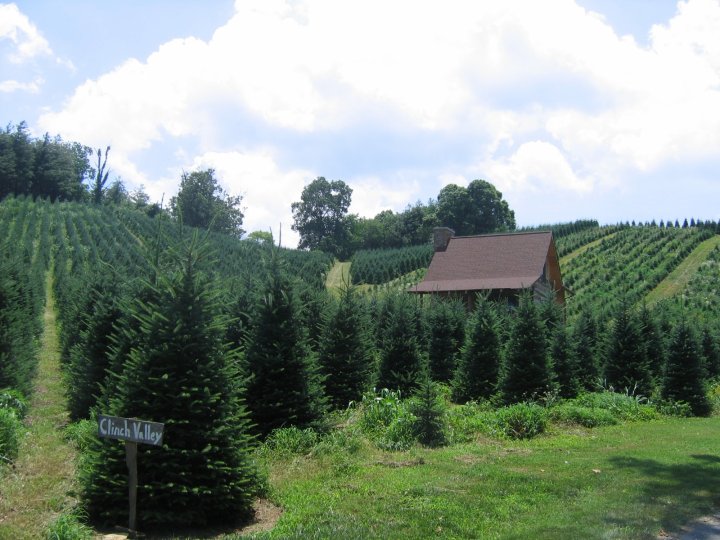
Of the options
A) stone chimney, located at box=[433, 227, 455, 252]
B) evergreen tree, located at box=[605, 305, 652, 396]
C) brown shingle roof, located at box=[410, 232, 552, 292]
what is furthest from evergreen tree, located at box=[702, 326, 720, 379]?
stone chimney, located at box=[433, 227, 455, 252]

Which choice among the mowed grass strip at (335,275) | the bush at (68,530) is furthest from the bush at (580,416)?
the mowed grass strip at (335,275)

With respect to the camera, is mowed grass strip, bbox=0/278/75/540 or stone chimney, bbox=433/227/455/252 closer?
mowed grass strip, bbox=0/278/75/540

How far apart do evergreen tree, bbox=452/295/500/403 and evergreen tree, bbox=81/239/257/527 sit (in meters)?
11.6

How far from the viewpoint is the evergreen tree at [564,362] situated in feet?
61.7

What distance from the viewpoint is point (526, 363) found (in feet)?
55.4

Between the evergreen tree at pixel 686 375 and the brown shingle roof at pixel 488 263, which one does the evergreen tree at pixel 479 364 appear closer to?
the evergreen tree at pixel 686 375

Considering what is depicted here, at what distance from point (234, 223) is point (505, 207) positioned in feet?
158

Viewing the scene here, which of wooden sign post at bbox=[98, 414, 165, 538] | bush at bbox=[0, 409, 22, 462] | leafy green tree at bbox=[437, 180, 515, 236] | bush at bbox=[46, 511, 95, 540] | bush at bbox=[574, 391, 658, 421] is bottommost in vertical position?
bush at bbox=[574, 391, 658, 421]

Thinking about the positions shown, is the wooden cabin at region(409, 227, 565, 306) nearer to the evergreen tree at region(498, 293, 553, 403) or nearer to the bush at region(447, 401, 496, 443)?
the evergreen tree at region(498, 293, 553, 403)

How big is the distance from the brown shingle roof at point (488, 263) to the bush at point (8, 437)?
30342 millimetres

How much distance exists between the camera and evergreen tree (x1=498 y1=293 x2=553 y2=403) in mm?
16641

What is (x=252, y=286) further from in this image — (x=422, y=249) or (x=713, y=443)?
(x=422, y=249)

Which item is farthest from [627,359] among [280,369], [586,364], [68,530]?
[68,530]

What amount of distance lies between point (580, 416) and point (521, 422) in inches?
101
